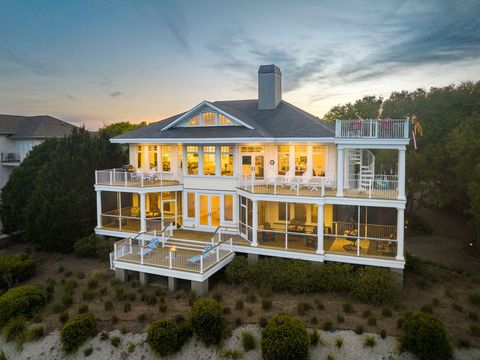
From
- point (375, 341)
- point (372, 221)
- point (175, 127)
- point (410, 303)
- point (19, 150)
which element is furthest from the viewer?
point (19, 150)

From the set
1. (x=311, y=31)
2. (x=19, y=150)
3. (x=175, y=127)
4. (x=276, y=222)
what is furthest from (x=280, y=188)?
(x=19, y=150)

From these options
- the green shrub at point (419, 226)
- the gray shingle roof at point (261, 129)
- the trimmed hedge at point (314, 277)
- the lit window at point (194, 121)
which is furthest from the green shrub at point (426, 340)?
the green shrub at point (419, 226)

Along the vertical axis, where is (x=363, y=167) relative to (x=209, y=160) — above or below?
below

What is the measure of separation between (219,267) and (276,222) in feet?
16.1

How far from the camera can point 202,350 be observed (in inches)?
508

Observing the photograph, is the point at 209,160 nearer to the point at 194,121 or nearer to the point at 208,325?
the point at 194,121

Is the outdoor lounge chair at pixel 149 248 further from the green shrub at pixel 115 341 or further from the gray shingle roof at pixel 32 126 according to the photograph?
the gray shingle roof at pixel 32 126

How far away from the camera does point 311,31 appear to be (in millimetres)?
24359

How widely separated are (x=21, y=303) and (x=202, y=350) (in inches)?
339

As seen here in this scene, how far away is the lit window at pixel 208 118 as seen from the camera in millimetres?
22109

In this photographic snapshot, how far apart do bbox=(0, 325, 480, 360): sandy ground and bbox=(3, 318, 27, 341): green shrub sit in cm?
30

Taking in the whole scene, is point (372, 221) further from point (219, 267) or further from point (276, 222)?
point (219, 267)

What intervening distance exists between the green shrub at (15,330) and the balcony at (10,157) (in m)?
27.4

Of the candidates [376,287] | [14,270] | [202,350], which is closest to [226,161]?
[376,287]
